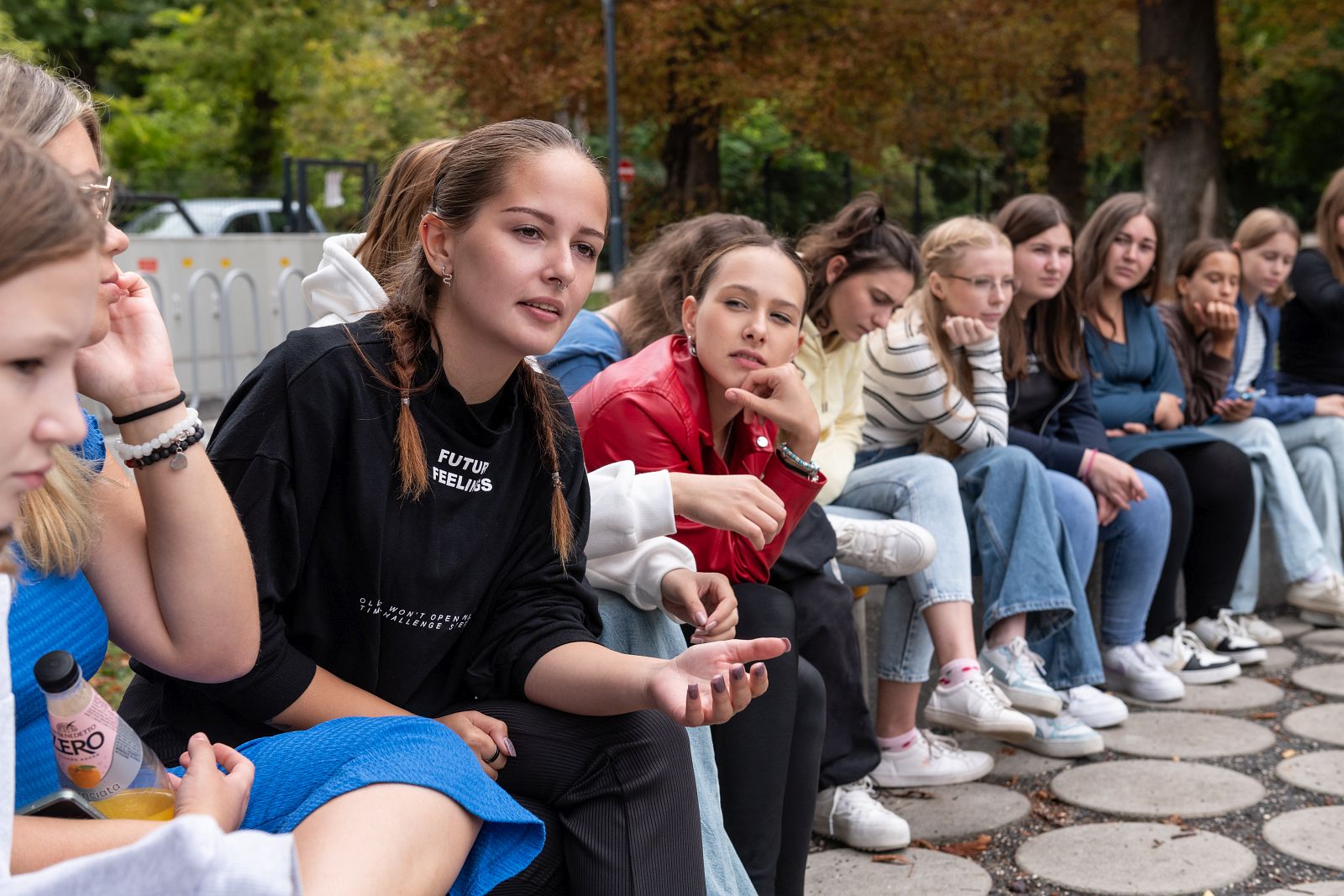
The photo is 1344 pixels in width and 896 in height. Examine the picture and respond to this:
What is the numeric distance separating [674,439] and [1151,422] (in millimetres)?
2679

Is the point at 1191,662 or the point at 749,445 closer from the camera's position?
the point at 749,445

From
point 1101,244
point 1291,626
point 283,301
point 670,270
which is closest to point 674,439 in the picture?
point 670,270

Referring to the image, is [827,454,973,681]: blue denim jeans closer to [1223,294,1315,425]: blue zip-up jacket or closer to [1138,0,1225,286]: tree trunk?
[1223,294,1315,425]: blue zip-up jacket

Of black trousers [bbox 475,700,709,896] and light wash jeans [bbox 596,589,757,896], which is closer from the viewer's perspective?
black trousers [bbox 475,700,709,896]

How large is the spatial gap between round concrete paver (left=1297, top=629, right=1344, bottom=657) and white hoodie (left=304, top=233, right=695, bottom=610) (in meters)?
3.28

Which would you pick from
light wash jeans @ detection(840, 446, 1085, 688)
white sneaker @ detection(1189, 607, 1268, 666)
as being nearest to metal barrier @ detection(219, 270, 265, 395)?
light wash jeans @ detection(840, 446, 1085, 688)

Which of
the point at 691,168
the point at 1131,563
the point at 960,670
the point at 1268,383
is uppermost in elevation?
the point at 691,168

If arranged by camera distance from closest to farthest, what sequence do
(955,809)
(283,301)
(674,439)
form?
(674,439), (955,809), (283,301)

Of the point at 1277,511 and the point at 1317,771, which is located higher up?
the point at 1277,511

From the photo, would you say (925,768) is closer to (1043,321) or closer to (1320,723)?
(1320,723)

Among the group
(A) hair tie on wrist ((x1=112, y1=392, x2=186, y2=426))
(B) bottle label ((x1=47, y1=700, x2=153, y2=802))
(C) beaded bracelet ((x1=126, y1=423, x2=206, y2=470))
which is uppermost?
(A) hair tie on wrist ((x1=112, y1=392, x2=186, y2=426))

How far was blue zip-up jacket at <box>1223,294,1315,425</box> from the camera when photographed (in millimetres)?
5281

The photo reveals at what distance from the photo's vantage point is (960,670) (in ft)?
11.7

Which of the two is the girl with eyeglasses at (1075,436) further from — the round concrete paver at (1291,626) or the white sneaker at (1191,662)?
the round concrete paver at (1291,626)
